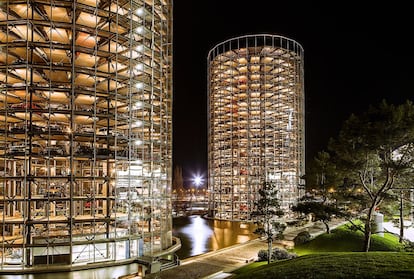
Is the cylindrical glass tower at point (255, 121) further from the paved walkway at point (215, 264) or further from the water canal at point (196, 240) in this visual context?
the paved walkway at point (215, 264)

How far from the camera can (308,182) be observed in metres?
29.3

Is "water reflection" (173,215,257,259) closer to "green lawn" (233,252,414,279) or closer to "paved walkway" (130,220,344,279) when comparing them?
"paved walkway" (130,220,344,279)

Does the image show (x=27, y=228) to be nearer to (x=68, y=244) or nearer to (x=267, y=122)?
(x=68, y=244)

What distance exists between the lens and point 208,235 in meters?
30.7

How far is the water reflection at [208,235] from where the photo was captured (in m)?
24.6

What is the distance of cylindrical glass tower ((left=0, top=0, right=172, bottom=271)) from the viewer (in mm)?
18422

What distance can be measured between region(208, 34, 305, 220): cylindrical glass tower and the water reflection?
218 inches

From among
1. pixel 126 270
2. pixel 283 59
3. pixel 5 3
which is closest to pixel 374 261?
pixel 126 270

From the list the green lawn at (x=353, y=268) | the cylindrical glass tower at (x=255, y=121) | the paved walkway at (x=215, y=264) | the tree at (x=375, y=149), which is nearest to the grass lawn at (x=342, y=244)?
the paved walkway at (x=215, y=264)

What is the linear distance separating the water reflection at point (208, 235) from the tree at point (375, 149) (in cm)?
1048

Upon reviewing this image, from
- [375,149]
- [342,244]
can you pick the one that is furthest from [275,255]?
[375,149]

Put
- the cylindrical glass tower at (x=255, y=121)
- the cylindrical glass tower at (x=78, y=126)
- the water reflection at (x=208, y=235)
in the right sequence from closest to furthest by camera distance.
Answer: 1. the cylindrical glass tower at (x=78, y=126)
2. the water reflection at (x=208, y=235)
3. the cylindrical glass tower at (x=255, y=121)

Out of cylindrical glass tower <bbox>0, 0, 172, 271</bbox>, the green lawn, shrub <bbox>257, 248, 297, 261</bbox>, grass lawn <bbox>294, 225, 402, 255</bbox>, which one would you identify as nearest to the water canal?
cylindrical glass tower <bbox>0, 0, 172, 271</bbox>

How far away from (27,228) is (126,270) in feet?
17.6
